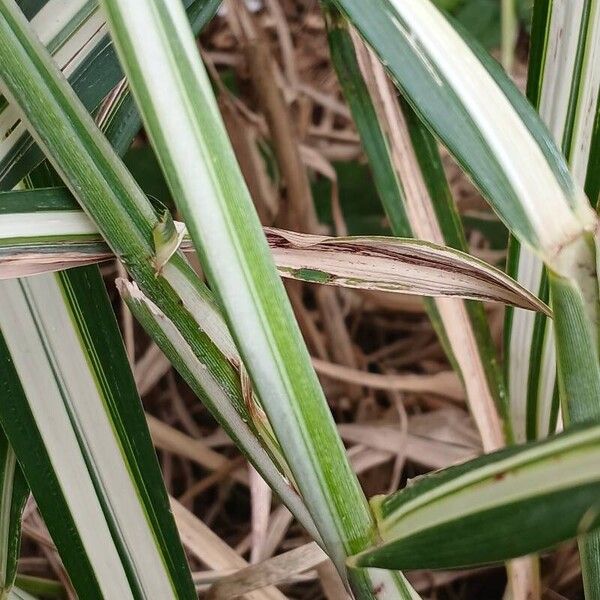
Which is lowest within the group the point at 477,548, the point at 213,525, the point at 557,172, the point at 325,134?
Answer: the point at 213,525

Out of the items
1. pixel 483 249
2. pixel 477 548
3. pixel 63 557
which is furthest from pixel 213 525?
pixel 477 548

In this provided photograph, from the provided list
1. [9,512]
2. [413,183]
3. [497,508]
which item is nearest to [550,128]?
[413,183]

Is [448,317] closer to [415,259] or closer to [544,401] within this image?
[544,401]

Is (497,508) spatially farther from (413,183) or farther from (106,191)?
(413,183)

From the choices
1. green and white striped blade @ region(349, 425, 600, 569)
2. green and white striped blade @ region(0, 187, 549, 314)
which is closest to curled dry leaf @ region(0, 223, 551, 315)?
green and white striped blade @ region(0, 187, 549, 314)

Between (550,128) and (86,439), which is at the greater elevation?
(550,128)
